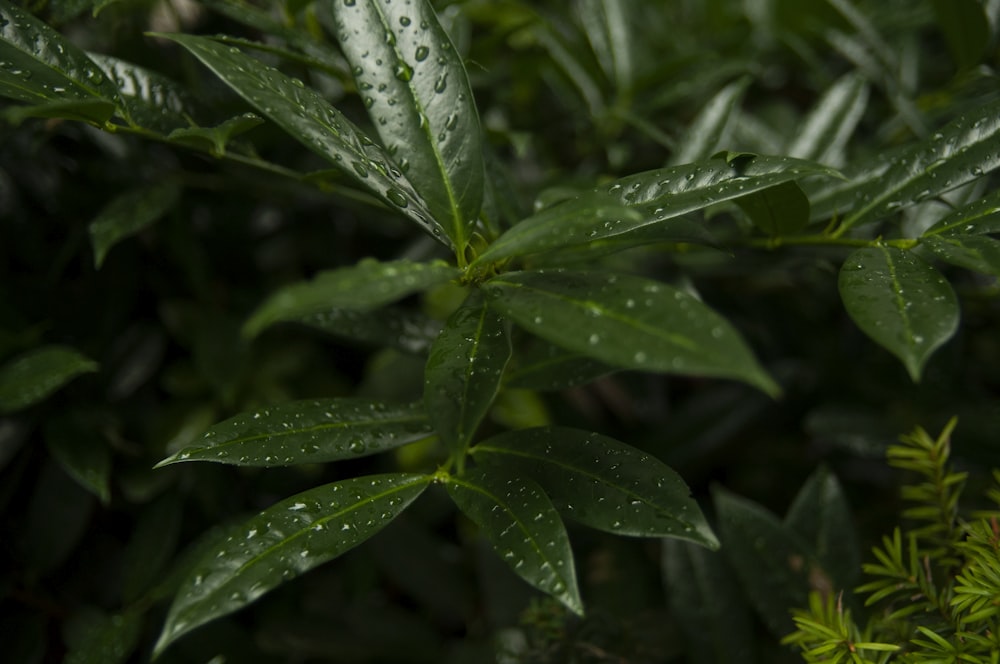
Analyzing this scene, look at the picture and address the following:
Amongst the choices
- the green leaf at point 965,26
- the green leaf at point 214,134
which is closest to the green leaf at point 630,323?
the green leaf at point 214,134

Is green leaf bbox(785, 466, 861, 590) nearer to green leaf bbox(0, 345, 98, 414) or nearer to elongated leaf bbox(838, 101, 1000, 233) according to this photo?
elongated leaf bbox(838, 101, 1000, 233)

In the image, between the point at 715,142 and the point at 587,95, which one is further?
the point at 587,95

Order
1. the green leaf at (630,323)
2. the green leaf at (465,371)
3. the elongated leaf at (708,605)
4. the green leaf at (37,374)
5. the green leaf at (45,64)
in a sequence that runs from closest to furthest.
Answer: the green leaf at (630,323)
the green leaf at (465,371)
the green leaf at (45,64)
the green leaf at (37,374)
the elongated leaf at (708,605)

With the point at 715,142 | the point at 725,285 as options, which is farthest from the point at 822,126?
the point at 725,285

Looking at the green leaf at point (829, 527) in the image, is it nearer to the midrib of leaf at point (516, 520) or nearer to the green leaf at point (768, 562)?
the green leaf at point (768, 562)

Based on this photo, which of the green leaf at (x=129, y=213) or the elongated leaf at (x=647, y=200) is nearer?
the elongated leaf at (x=647, y=200)

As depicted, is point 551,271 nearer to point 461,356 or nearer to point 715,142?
point 461,356

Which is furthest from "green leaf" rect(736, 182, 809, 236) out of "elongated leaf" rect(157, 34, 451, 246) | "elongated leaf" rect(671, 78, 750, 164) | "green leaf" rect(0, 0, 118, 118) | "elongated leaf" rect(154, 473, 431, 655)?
"green leaf" rect(0, 0, 118, 118)
